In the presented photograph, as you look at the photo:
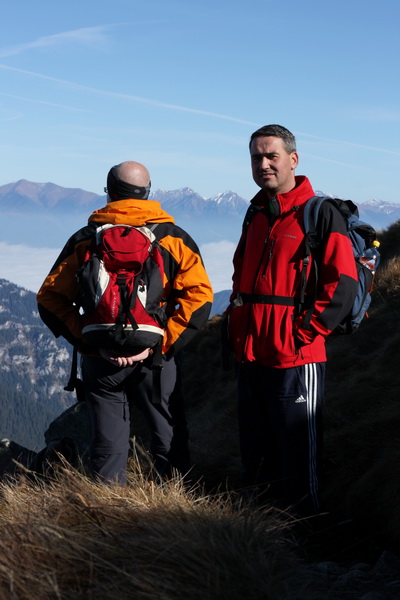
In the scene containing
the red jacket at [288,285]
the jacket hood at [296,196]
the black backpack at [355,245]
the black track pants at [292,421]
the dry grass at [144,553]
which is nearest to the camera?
the dry grass at [144,553]

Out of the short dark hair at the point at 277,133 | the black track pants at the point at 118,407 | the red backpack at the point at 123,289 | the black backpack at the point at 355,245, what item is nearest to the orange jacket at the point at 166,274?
the red backpack at the point at 123,289

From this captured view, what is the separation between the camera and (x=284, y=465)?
5711mm

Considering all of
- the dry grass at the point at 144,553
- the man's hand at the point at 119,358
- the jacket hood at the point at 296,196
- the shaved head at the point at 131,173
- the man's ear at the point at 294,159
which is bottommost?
the dry grass at the point at 144,553

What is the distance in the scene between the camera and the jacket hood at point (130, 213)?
5.74 metres

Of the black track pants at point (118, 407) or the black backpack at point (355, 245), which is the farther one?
the black track pants at point (118, 407)

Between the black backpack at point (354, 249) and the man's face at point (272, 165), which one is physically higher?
the man's face at point (272, 165)

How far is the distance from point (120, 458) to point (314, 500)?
1.65m

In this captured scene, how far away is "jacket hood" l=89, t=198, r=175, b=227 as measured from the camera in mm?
5738

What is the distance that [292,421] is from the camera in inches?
221

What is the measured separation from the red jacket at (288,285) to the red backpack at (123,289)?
74cm

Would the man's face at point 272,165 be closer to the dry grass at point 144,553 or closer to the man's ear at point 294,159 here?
the man's ear at point 294,159

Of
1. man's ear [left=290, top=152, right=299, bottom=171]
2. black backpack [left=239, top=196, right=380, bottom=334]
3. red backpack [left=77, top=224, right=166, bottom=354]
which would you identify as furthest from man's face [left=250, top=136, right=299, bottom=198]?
red backpack [left=77, top=224, right=166, bottom=354]

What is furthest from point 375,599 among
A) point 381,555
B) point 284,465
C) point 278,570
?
point 284,465

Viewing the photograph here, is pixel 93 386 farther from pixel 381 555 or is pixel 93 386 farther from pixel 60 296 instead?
pixel 381 555
